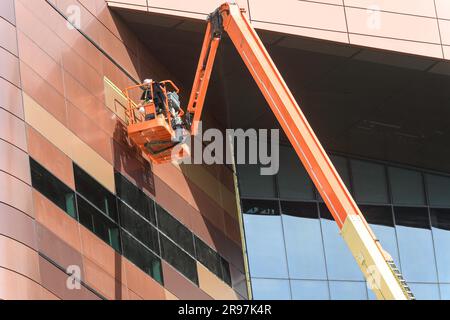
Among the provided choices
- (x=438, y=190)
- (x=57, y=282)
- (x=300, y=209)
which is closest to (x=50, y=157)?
(x=57, y=282)

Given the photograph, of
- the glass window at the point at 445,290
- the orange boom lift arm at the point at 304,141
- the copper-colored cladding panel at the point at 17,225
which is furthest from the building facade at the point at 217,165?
the orange boom lift arm at the point at 304,141

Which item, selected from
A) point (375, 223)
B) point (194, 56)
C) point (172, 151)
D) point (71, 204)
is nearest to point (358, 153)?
point (375, 223)

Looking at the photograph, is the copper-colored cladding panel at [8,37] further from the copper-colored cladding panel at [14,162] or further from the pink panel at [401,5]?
the pink panel at [401,5]

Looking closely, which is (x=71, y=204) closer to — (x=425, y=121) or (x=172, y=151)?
(x=172, y=151)

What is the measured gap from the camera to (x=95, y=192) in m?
30.1

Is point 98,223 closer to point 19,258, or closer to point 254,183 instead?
point 19,258

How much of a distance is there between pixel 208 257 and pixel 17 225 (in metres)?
12.4

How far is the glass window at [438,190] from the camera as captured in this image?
4612cm

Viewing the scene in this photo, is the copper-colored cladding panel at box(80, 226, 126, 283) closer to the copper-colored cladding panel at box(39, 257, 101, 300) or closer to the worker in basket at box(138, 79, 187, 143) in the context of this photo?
the copper-colored cladding panel at box(39, 257, 101, 300)

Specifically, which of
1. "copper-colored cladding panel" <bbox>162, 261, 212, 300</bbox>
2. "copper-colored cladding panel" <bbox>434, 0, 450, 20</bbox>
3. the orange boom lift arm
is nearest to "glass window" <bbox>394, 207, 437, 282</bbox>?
"copper-colored cladding panel" <bbox>434, 0, 450, 20</bbox>

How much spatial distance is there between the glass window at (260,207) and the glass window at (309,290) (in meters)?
3.06

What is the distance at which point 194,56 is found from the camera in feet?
125
